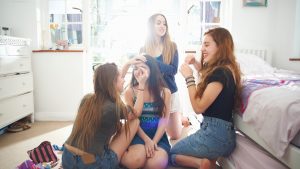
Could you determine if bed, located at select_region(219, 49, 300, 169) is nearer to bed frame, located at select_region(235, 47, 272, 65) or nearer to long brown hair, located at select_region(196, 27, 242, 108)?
long brown hair, located at select_region(196, 27, 242, 108)

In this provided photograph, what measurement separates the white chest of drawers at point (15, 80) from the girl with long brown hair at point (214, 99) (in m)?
A: 1.87

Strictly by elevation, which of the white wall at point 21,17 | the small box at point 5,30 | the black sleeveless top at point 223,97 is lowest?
the black sleeveless top at point 223,97

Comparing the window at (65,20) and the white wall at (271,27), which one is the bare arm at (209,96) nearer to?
the white wall at (271,27)

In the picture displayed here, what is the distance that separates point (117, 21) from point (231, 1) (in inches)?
93.2

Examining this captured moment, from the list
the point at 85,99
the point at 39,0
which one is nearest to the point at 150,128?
the point at 85,99

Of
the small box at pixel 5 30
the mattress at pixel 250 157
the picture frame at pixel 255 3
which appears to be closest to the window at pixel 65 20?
the small box at pixel 5 30

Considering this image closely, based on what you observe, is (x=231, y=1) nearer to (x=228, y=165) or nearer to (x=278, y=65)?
(x=278, y=65)

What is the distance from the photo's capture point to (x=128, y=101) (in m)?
1.72

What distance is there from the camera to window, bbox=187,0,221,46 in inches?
133

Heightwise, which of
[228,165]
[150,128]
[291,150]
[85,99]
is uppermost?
[85,99]

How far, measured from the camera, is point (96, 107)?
1.28 metres

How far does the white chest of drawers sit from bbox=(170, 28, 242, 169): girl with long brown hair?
187 centimetres

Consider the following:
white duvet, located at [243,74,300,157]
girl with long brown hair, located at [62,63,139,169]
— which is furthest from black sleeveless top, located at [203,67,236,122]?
girl with long brown hair, located at [62,63,139,169]

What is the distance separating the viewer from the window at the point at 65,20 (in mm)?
3332
